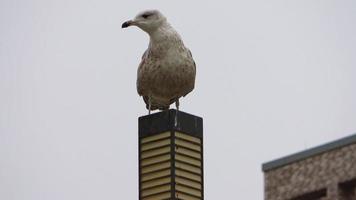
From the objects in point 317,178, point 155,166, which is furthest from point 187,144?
point 317,178

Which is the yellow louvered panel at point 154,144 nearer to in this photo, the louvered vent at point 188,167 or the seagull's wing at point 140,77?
the louvered vent at point 188,167

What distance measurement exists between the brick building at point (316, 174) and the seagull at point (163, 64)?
7.90 metres

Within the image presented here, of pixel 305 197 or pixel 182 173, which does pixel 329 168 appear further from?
pixel 182 173

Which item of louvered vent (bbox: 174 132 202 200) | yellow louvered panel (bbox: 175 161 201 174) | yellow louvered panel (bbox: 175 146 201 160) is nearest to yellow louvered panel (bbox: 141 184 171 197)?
louvered vent (bbox: 174 132 202 200)

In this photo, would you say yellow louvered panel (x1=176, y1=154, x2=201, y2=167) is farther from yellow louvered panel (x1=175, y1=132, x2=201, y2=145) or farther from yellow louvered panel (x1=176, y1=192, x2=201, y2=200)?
yellow louvered panel (x1=176, y1=192, x2=201, y2=200)

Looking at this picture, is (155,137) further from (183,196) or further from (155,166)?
(183,196)

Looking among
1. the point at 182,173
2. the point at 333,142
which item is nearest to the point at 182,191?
the point at 182,173

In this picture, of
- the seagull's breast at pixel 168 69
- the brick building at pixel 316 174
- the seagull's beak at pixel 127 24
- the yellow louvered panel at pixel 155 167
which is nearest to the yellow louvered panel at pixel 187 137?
the yellow louvered panel at pixel 155 167

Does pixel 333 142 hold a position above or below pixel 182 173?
above

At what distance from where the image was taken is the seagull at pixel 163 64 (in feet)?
168

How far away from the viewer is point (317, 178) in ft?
194

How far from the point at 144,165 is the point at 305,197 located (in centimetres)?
953

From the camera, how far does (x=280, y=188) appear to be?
60062 mm

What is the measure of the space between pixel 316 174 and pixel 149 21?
30.9 ft
